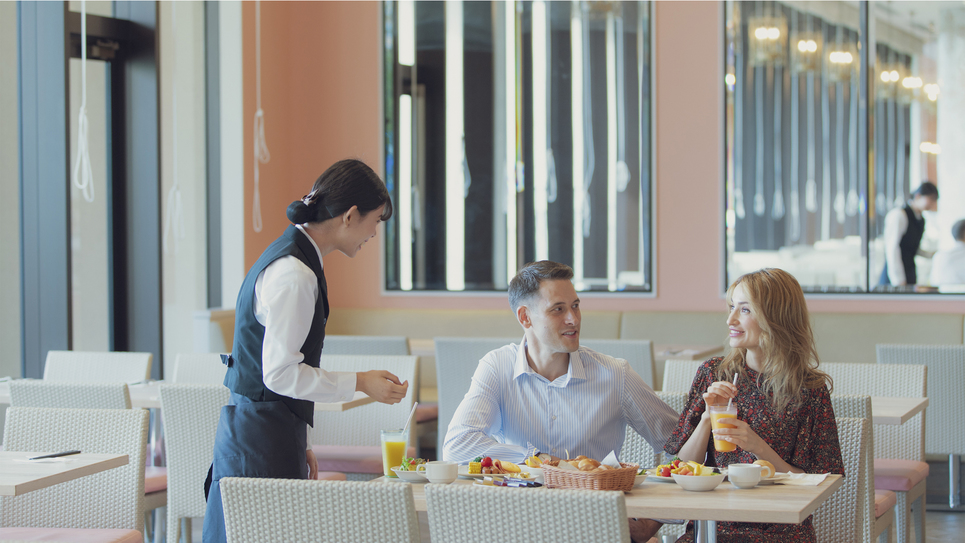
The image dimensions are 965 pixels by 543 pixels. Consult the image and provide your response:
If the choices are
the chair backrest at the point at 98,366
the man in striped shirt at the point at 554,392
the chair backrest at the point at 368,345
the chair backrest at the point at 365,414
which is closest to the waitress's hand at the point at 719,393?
the man in striped shirt at the point at 554,392

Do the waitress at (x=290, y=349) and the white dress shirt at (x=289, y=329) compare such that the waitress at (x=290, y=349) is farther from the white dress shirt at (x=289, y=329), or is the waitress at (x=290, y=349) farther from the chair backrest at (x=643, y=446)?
the chair backrest at (x=643, y=446)

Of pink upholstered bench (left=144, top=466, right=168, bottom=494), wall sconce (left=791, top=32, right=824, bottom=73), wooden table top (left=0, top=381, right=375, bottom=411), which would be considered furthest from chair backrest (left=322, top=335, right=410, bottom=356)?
wall sconce (left=791, top=32, right=824, bottom=73)

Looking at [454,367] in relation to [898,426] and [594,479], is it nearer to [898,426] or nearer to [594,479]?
[898,426]

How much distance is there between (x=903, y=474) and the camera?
308 cm

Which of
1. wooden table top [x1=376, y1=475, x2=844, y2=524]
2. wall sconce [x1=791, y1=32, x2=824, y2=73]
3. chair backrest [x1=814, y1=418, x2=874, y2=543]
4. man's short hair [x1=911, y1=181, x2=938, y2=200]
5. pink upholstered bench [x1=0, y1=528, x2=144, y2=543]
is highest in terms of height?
wall sconce [x1=791, y1=32, x2=824, y2=73]

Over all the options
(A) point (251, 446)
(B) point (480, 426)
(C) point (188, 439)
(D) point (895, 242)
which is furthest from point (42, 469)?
(D) point (895, 242)

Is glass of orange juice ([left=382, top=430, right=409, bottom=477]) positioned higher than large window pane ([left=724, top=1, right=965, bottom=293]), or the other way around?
large window pane ([left=724, top=1, right=965, bottom=293])

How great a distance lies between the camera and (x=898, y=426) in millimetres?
3270

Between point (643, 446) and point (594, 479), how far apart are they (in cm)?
80

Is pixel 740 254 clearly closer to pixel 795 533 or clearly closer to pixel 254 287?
pixel 795 533

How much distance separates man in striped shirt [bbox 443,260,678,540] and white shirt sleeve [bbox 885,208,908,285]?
3619 millimetres

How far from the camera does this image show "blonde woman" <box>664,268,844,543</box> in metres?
2.06

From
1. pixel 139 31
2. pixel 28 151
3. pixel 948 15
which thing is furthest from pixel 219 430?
pixel 948 15

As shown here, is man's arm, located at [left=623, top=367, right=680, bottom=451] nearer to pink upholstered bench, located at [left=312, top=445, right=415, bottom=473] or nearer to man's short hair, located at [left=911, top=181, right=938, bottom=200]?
pink upholstered bench, located at [left=312, top=445, right=415, bottom=473]
